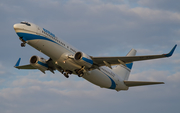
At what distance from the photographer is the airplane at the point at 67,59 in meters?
35.1

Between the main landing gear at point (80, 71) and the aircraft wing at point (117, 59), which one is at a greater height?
the aircraft wing at point (117, 59)

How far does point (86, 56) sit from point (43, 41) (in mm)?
6241

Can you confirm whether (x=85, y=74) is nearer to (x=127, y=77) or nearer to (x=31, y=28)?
(x=31, y=28)

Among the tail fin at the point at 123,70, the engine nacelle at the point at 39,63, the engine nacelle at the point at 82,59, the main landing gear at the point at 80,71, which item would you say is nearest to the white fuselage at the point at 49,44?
the main landing gear at the point at 80,71

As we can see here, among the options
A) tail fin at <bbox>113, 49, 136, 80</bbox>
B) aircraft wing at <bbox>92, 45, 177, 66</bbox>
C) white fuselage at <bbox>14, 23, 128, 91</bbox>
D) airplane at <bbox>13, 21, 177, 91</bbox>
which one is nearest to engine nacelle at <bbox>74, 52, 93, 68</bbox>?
airplane at <bbox>13, 21, 177, 91</bbox>

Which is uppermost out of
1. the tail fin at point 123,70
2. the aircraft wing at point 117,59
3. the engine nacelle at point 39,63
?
the aircraft wing at point 117,59

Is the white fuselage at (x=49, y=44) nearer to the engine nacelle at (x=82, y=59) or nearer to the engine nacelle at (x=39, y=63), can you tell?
the engine nacelle at (x=82, y=59)

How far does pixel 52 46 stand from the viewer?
3612 cm

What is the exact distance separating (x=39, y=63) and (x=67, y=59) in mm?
5774

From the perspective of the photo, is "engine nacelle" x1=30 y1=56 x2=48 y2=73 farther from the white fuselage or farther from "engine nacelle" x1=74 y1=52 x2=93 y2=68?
"engine nacelle" x1=74 y1=52 x2=93 y2=68

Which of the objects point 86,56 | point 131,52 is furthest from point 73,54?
point 131,52

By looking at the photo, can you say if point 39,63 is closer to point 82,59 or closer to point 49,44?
point 49,44

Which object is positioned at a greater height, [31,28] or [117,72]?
[31,28]

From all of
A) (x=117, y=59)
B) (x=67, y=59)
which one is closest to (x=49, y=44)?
(x=67, y=59)
